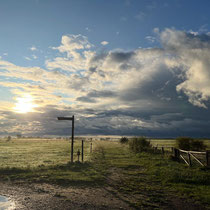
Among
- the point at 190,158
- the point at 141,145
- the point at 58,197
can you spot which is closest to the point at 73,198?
the point at 58,197

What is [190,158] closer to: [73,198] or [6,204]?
[73,198]

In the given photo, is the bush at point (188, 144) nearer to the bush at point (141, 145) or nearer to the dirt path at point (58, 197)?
the bush at point (141, 145)

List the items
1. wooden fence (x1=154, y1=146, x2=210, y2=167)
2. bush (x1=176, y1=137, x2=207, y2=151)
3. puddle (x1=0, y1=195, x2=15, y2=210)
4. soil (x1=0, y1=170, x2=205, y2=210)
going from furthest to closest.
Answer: bush (x1=176, y1=137, x2=207, y2=151) → wooden fence (x1=154, y1=146, x2=210, y2=167) → soil (x1=0, y1=170, x2=205, y2=210) → puddle (x1=0, y1=195, x2=15, y2=210)

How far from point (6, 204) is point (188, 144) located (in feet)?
113

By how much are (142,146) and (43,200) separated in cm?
2828

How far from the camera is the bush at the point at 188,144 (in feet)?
118

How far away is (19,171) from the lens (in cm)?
1538

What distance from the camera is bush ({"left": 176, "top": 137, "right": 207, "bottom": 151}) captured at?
35.9m

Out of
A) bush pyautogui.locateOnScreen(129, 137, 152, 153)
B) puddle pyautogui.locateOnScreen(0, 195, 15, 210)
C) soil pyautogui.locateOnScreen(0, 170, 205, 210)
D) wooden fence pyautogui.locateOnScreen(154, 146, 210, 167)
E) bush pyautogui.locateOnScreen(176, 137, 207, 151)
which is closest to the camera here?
puddle pyautogui.locateOnScreen(0, 195, 15, 210)

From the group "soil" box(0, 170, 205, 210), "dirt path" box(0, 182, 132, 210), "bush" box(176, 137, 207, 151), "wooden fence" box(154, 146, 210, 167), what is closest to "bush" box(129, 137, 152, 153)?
"bush" box(176, 137, 207, 151)

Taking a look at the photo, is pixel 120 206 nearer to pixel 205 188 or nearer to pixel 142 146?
pixel 205 188

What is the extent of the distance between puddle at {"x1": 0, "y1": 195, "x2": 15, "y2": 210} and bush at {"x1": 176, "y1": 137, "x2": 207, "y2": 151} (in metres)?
32.9

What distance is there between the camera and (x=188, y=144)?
118 feet

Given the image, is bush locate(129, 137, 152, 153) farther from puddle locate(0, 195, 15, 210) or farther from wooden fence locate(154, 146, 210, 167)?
puddle locate(0, 195, 15, 210)
